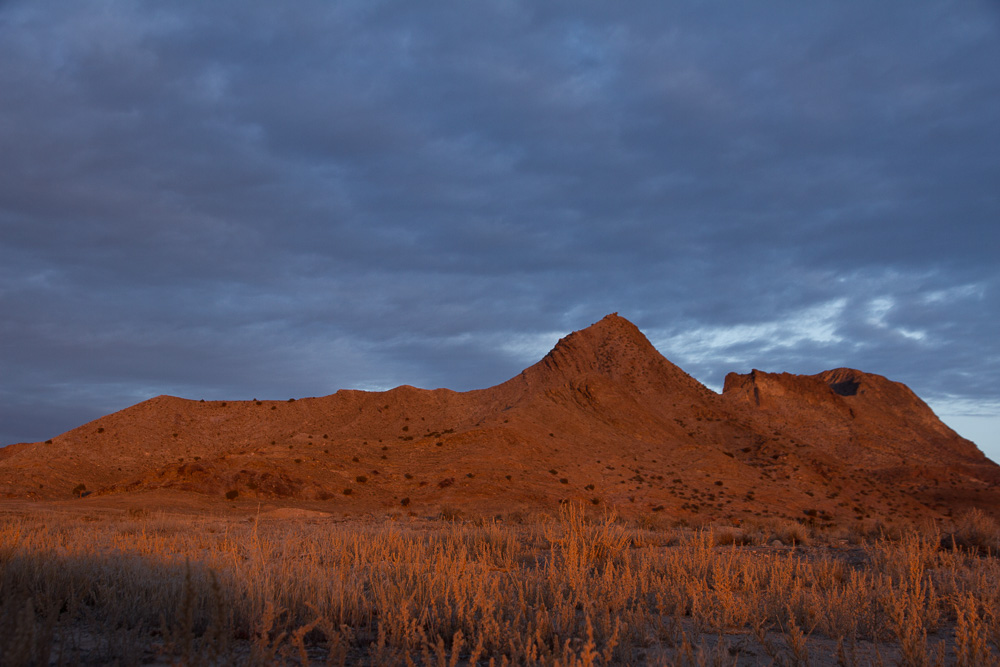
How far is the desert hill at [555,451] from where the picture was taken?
33.3m

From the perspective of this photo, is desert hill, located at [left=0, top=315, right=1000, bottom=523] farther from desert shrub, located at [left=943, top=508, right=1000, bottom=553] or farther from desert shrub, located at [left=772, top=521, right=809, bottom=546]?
desert shrub, located at [left=943, top=508, right=1000, bottom=553]

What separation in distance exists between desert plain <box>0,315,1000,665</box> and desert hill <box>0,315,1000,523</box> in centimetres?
31

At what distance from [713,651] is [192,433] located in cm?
5658

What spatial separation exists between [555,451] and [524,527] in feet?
93.2

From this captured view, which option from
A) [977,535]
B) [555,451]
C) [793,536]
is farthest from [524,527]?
[555,451]

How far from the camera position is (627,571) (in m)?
6.48

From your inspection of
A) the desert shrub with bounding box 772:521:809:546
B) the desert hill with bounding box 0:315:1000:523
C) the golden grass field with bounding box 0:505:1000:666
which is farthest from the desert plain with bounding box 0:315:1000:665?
the desert hill with bounding box 0:315:1000:523

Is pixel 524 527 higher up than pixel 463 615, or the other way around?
pixel 463 615

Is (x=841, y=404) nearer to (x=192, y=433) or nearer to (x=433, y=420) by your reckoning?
(x=433, y=420)

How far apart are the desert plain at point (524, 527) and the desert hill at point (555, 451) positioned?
0.31 m

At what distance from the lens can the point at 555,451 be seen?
43.3 m

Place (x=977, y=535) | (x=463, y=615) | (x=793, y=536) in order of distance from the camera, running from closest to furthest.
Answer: (x=463, y=615)
(x=977, y=535)
(x=793, y=536)

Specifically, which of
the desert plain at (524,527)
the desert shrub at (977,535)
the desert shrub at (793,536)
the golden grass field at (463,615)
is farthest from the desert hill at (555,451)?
the golden grass field at (463,615)

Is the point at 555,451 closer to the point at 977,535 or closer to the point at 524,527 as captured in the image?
the point at 524,527
